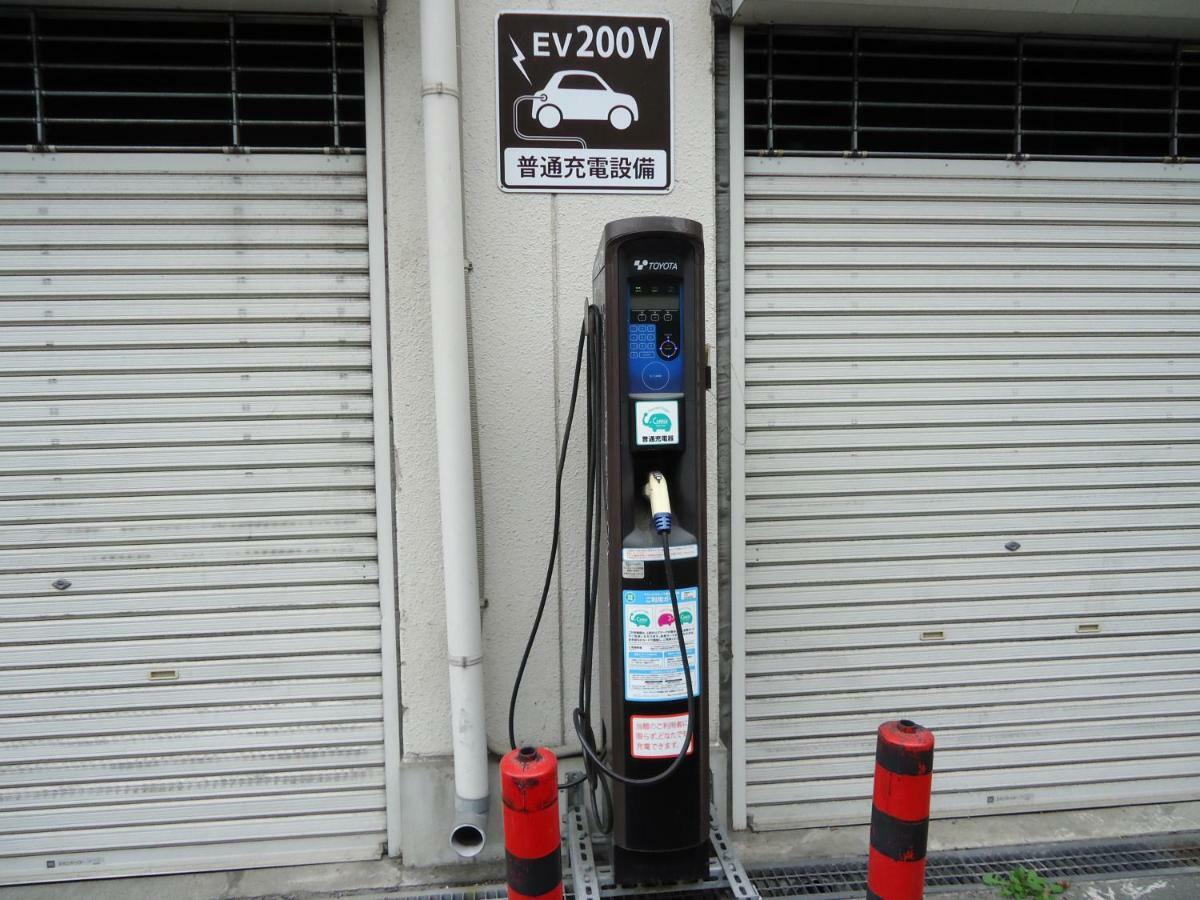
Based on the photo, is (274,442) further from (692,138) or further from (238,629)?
(692,138)

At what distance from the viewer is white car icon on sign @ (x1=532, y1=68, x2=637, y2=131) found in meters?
3.20

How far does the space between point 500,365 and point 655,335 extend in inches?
35.9

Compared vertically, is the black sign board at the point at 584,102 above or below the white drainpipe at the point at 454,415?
above

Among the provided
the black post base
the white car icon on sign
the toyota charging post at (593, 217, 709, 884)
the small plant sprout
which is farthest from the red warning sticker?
the white car icon on sign

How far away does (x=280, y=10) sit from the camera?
124 inches

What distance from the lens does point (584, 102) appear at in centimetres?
320

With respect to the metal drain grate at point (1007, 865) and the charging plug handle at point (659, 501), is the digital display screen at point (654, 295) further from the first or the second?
the metal drain grate at point (1007, 865)

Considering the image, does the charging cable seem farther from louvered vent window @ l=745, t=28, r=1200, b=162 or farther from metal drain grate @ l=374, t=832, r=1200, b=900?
louvered vent window @ l=745, t=28, r=1200, b=162

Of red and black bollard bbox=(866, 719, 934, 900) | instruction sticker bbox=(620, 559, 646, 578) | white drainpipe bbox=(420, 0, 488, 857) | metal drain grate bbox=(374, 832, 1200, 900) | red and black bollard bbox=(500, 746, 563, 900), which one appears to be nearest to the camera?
red and black bollard bbox=(500, 746, 563, 900)

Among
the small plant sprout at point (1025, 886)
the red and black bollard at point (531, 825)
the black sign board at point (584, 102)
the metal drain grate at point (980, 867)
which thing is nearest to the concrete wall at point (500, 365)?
the black sign board at point (584, 102)

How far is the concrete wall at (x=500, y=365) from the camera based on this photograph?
3209 mm

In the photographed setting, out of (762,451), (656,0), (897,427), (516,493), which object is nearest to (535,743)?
(516,493)

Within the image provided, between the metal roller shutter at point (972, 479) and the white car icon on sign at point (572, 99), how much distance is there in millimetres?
746

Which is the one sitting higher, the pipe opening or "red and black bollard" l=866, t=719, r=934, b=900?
"red and black bollard" l=866, t=719, r=934, b=900
